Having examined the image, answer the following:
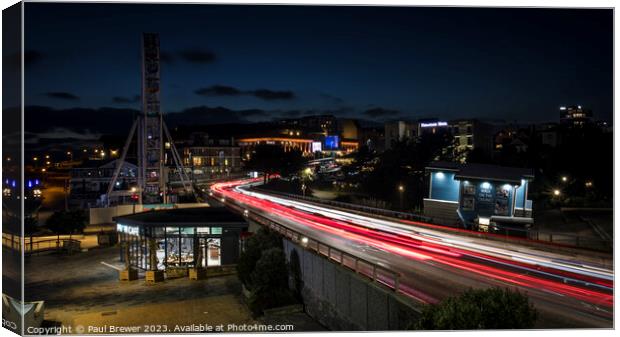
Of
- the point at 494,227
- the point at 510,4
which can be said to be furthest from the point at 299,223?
the point at 510,4

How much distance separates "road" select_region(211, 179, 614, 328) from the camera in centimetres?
973

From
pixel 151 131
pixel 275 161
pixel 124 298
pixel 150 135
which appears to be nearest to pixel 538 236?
pixel 124 298

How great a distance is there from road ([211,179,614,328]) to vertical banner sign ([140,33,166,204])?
2191 cm

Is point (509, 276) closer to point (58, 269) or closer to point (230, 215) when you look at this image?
point (230, 215)

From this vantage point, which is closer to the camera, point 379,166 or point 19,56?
point 19,56

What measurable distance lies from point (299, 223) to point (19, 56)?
14213 millimetres

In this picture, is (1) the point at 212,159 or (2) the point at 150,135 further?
(1) the point at 212,159

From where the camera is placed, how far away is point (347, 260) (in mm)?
12930

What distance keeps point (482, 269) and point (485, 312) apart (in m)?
5.30

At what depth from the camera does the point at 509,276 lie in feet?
37.7

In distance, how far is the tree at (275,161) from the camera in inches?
2618

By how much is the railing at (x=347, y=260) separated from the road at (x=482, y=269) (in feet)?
1.64

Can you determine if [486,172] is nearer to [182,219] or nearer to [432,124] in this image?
[182,219]

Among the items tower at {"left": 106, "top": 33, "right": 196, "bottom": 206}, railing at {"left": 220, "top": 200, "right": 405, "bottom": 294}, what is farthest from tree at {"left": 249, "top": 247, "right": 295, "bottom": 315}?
tower at {"left": 106, "top": 33, "right": 196, "bottom": 206}
